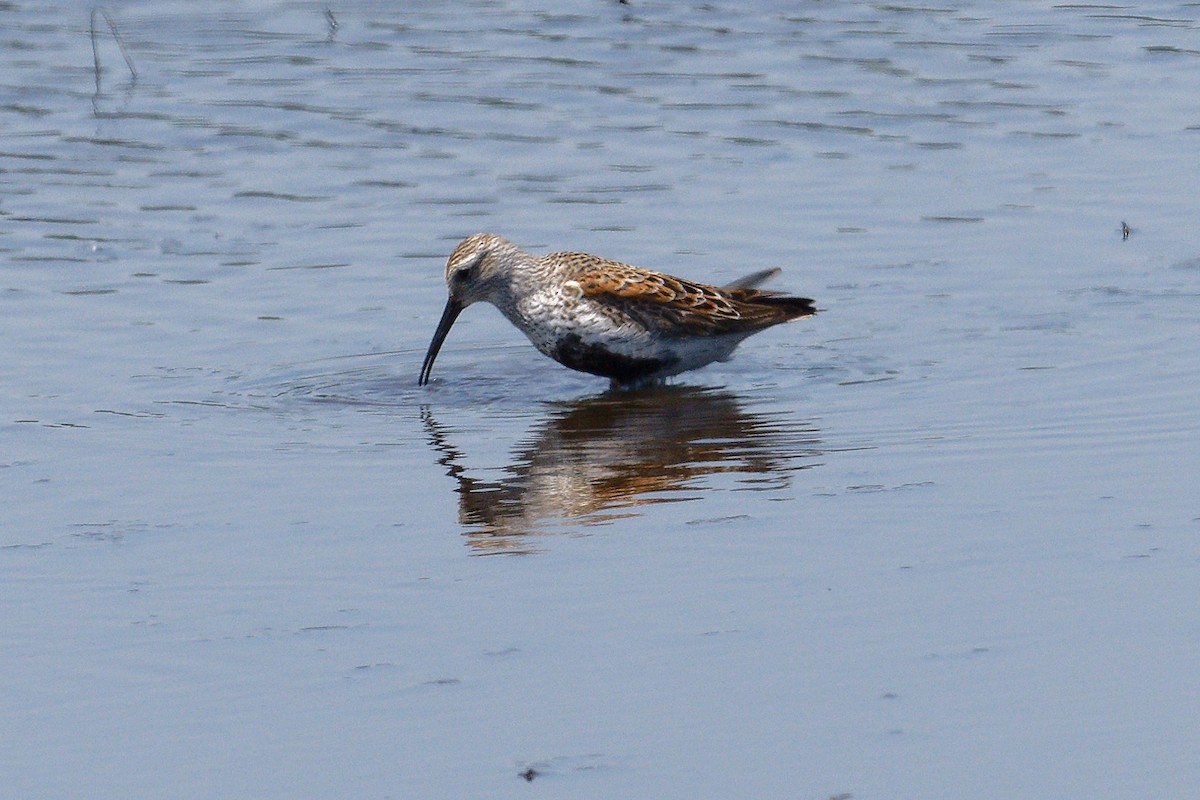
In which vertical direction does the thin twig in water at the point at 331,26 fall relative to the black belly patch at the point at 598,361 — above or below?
above

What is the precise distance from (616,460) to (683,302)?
5.78ft

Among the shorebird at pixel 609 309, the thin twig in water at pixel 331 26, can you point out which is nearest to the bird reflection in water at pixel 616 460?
the shorebird at pixel 609 309

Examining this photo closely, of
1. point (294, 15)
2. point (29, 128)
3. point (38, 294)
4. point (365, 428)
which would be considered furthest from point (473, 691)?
point (294, 15)

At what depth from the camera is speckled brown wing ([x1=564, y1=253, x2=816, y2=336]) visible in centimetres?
1055

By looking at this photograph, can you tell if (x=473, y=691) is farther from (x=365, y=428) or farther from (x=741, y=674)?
(x=365, y=428)

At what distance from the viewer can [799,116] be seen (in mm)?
15766

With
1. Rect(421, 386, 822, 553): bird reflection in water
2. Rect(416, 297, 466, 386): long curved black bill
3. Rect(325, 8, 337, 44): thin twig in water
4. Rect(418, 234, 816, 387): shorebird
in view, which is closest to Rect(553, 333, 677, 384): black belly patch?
Rect(418, 234, 816, 387): shorebird

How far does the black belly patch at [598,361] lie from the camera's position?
10.5 m

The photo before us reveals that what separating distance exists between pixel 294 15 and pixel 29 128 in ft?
13.4

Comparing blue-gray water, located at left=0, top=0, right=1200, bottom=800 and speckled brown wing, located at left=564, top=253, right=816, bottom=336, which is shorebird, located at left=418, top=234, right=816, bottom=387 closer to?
speckled brown wing, located at left=564, top=253, right=816, bottom=336

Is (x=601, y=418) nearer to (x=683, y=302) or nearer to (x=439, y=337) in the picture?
(x=683, y=302)

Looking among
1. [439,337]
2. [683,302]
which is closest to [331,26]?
[439,337]

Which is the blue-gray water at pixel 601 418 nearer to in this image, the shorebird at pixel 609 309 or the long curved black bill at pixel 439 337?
the long curved black bill at pixel 439 337

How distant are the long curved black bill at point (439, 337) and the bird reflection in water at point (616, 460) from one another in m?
Answer: 0.48
